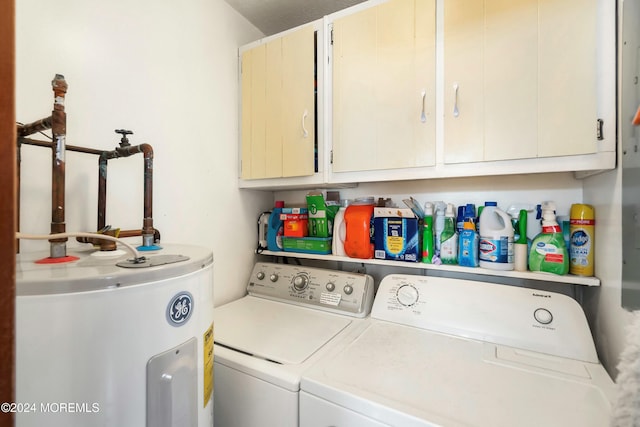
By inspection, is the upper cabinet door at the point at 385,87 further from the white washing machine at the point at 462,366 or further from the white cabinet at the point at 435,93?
the white washing machine at the point at 462,366

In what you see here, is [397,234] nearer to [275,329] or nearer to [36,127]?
[275,329]

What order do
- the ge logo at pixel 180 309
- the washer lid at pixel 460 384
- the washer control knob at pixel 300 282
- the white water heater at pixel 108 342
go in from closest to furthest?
the white water heater at pixel 108 342 < the ge logo at pixel 180 309 < the washer lid at pixel 460 384 < the washer control knob at pixel 300 282

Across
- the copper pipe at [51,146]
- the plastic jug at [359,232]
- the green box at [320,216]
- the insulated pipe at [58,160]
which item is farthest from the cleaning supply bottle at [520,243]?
the copper pipe at [51,146]

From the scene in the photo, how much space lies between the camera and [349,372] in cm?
84

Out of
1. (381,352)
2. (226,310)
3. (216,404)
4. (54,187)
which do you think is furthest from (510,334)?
(54,187)

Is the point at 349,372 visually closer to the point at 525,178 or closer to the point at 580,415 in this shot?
the point at 580,415

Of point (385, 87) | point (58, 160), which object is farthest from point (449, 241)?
point (58, 160)

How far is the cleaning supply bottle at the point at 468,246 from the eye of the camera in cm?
115

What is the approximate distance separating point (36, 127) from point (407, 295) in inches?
54.2

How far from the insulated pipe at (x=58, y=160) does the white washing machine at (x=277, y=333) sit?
24.7 inches

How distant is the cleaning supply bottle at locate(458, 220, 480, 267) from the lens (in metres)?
1.15

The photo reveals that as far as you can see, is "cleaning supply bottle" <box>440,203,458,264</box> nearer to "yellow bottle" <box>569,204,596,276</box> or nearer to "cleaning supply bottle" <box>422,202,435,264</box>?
"cleaning supply bottle" <box>422,202,435,264</box>

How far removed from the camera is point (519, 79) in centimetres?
94

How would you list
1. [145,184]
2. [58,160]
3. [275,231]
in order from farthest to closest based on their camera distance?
1. [275,231]
2. [145,184]
3. [58,160]
